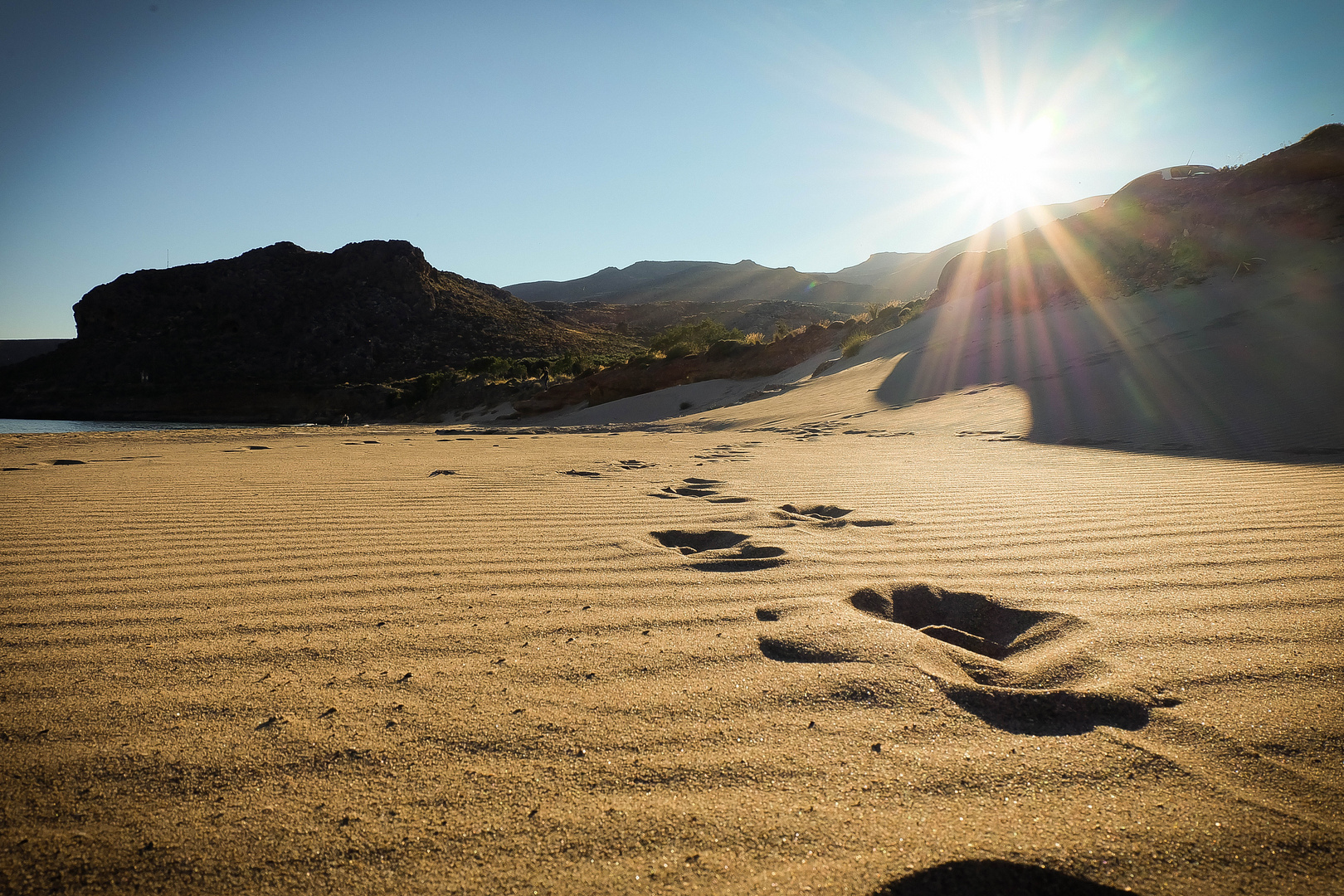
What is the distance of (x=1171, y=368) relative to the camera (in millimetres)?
8461

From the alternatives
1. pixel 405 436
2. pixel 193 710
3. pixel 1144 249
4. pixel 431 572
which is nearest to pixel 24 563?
pixel 431 572

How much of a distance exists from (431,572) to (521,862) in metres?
1.57

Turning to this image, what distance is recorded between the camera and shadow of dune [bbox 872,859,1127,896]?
3.02 ft

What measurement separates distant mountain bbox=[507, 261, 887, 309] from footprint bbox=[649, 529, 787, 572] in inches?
2281

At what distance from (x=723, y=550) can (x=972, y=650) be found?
1079 mm

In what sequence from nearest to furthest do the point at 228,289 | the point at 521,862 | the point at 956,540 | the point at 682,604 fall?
the point at 521,862, the point at 682,604, the point at 956,540, the point at 228,289

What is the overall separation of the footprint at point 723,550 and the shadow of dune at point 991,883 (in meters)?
1.43

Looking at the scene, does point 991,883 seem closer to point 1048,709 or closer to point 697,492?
point 1048,709

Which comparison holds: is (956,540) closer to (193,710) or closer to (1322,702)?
(1322,702)

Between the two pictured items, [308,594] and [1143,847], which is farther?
[308,594]

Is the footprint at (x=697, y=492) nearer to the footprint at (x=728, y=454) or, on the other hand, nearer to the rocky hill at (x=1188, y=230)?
the footprint at (x=728, y=454)

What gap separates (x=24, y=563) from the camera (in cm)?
241

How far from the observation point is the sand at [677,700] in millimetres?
988

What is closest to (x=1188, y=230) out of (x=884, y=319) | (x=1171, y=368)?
(x=1171, y=368)
